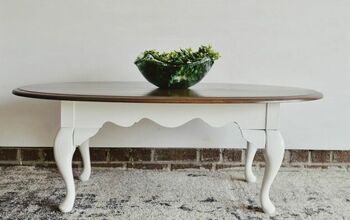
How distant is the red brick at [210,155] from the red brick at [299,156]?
0.43 metres

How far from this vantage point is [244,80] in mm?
2049

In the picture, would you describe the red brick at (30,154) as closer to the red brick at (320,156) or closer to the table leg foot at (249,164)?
the table leg foot at (249,164)

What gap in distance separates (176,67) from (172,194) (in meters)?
0.61

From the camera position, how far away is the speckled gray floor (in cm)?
149

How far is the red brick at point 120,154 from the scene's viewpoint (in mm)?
2096

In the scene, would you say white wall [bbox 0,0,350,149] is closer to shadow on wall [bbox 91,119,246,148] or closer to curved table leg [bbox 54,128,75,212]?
shadow on wall [bbox 91,119,246,148]

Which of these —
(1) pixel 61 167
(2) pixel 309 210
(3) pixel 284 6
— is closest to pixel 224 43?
(3) pixel 284 6

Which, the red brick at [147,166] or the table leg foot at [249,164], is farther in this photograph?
the red brick at [147,166]

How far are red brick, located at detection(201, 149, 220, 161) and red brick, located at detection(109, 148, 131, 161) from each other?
424 millimetres

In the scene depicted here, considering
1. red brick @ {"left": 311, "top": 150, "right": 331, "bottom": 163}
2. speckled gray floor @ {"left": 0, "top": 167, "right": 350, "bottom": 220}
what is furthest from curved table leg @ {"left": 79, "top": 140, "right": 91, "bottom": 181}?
red brick @ {"left": 311, "top": 150, "right": 331, "bottom": 163}

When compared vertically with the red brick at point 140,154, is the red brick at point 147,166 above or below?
below

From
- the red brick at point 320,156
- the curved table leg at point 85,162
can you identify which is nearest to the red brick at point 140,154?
the curved table leg at point 85,162

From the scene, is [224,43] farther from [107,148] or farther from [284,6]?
[107,148]

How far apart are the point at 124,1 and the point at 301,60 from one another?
1.02 m
